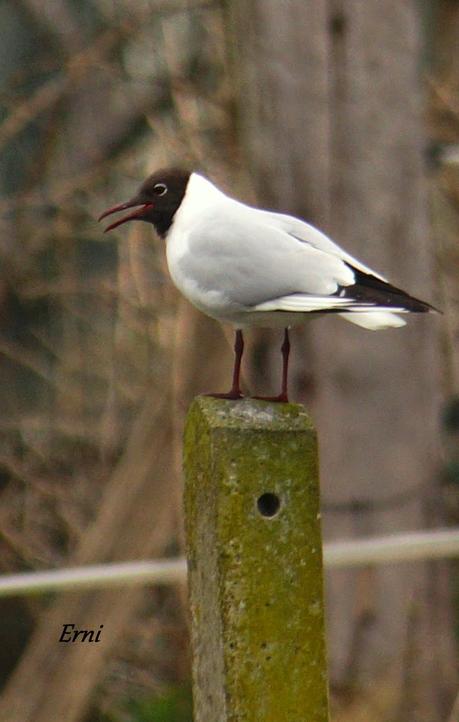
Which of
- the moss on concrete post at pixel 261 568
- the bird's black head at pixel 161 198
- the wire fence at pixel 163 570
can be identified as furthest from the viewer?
the wire fence at pixel 163 570

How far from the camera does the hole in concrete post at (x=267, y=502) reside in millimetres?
2111

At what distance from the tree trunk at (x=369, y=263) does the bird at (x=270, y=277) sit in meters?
1.91

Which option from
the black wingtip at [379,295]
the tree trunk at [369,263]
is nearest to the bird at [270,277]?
the black wingtip at [379,295]

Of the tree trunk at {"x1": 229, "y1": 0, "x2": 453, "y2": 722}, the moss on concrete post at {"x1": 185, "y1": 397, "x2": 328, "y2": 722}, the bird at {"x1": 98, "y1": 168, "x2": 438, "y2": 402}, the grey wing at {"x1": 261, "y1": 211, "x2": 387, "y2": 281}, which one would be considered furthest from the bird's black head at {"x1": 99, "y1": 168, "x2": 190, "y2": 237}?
the tree trunk at {"x1": 229, "y1": 0, "x2": 453, "y2": 722}

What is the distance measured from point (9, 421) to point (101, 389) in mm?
436

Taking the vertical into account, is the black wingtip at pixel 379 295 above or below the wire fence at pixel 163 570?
above

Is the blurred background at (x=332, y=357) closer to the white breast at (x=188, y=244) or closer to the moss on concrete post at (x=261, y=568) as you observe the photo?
the white breast at (x=188, y=244)

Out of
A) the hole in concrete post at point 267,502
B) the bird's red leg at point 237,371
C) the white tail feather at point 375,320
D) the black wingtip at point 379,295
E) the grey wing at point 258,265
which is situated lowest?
the hole in concrete post at point 267,502

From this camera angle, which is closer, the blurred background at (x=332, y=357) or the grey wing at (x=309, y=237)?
the grey wing at (x=309, y=237)

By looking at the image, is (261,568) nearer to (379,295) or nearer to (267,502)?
(267,502)

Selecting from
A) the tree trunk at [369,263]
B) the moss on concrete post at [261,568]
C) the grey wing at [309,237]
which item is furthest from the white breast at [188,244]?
the tree trunk at [369,263]

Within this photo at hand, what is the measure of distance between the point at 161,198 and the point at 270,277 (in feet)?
1.41

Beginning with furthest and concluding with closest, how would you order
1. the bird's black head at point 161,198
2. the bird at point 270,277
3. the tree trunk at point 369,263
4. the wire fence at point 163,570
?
the tree trunk at point 369,263 < the wire fence at point 163,570 < the bird's black head at point 161,198 < the bird at point 270,277

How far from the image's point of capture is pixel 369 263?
15.2 feet
